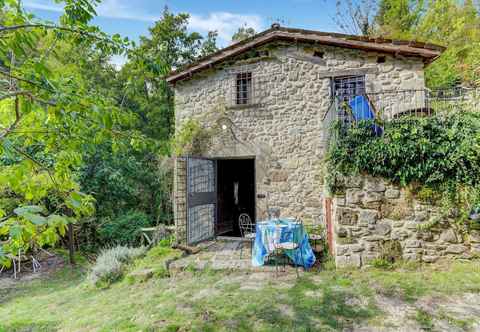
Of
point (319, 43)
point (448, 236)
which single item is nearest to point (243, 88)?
point (319, 43)

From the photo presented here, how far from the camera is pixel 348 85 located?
702cm

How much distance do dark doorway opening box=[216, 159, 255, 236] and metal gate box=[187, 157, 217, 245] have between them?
Answer: 180cm

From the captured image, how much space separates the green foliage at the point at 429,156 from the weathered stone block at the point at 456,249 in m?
0.41

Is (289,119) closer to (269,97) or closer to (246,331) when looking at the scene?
(269,97)

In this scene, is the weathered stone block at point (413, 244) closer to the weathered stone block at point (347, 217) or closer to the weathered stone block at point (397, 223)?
the weathered stone block at point (397, 223)

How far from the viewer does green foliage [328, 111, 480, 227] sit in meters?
4.51

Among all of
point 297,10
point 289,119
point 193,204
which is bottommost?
point 193,204

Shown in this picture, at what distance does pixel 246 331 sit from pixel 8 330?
415 cm

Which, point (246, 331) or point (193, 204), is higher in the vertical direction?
point (193, 204)

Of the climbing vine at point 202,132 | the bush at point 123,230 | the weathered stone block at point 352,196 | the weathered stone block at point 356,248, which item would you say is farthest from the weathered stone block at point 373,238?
the bush at point 123,230

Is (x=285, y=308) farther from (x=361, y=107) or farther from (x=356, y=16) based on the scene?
(x=356, y=16)

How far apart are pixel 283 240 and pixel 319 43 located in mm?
5189

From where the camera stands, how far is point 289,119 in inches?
289

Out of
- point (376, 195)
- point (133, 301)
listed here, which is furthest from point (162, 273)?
point (376, 195)
